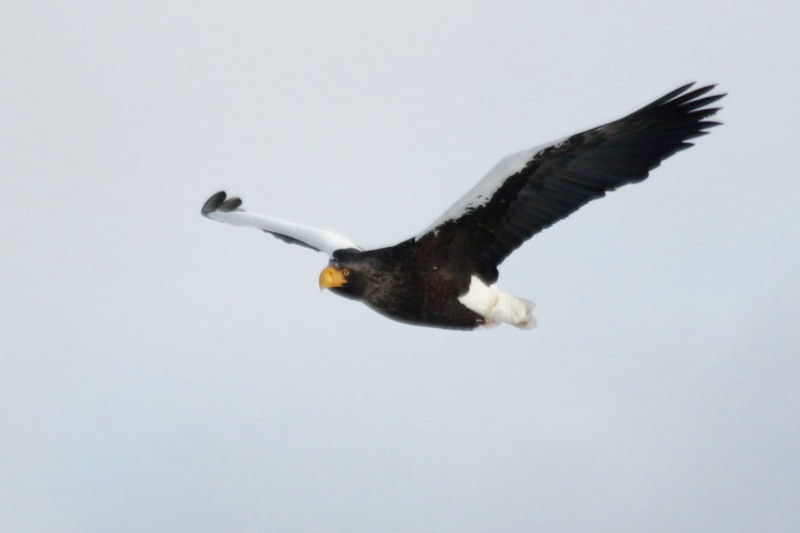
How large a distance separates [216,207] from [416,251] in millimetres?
6546

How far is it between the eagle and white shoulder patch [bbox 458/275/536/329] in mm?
16

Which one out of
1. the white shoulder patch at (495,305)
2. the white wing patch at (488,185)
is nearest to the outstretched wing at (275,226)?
the white shoulder patch at (495,305)

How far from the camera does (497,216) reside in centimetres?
2114

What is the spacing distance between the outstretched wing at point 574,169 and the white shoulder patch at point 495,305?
1.89ft

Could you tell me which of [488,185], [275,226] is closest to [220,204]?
[275,226]

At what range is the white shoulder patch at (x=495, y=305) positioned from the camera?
70.2 ft

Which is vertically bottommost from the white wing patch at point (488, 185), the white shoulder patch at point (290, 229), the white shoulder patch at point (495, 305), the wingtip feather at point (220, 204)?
the white shoulder patch at point (495, 305)

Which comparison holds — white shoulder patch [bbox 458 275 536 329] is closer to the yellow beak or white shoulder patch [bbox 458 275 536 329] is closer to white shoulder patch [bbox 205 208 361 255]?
the yellow beak

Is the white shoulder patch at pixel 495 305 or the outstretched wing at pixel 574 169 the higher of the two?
the outstretched wing at pixel 574 169

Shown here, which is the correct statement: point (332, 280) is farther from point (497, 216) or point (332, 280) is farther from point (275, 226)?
point (275, 226)

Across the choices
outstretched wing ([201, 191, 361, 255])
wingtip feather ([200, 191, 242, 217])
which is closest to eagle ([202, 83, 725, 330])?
outstretched wing ([201, 191, 361, 255])

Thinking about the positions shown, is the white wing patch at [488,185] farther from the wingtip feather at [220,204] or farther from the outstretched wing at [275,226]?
the wingtip feather at [220,204]

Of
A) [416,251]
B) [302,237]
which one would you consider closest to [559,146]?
[416,251]

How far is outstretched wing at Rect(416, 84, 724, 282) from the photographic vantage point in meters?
20.7
